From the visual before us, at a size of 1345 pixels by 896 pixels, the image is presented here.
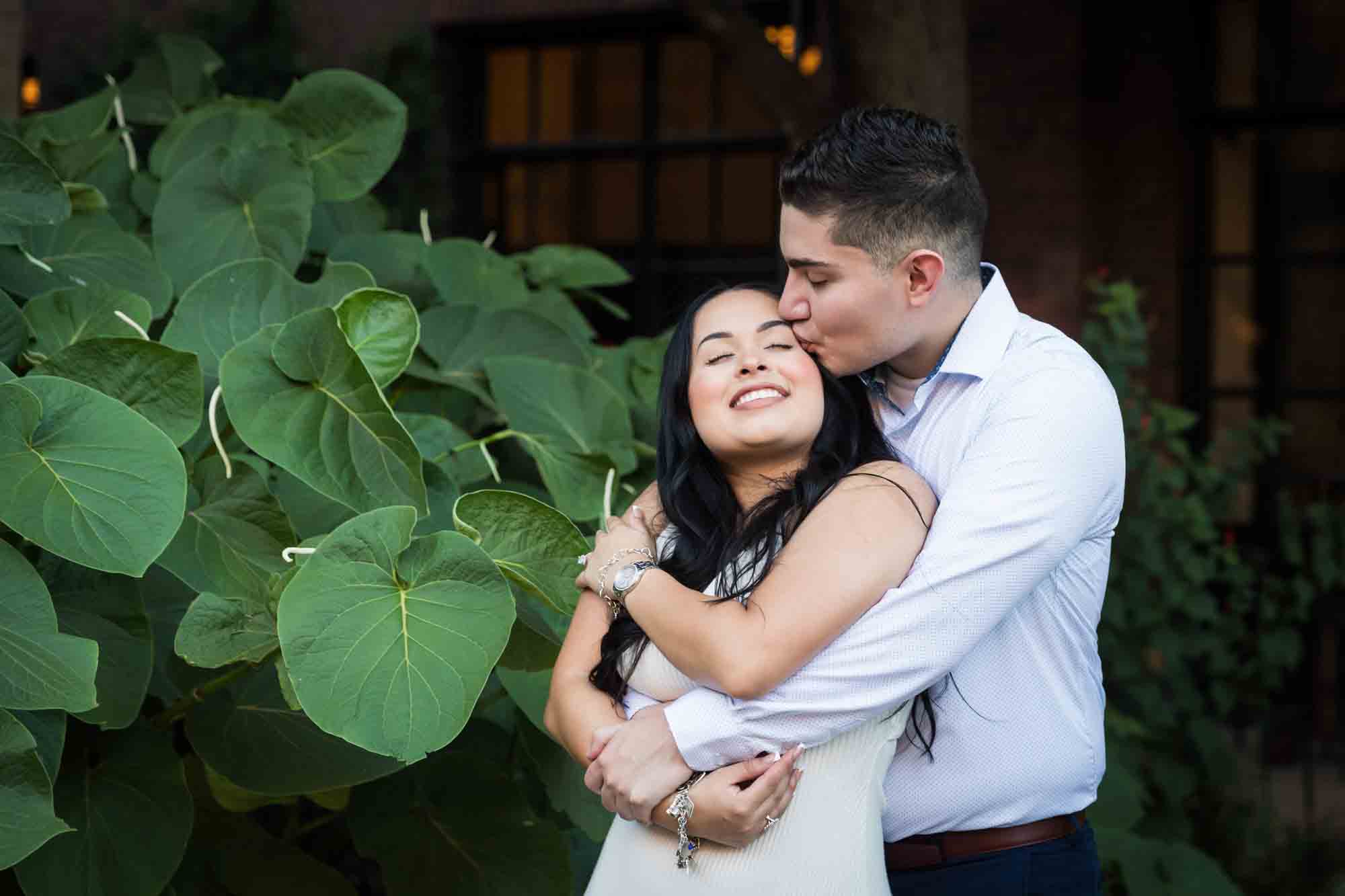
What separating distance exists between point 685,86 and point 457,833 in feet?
15.3

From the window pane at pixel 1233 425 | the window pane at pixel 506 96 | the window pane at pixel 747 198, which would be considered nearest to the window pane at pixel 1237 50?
the window pane at pixel 1233 425

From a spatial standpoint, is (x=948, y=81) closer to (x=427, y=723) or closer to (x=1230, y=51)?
(x=427, y=723)

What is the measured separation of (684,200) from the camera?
20.2ft

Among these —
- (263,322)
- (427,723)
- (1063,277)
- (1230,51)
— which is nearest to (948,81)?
(263,322)

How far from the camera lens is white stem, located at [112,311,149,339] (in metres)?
1.86

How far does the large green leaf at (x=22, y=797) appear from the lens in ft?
4.67

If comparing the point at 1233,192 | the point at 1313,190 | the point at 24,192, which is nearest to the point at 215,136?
the point at 24,192

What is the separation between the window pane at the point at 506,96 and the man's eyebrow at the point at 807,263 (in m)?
4.97

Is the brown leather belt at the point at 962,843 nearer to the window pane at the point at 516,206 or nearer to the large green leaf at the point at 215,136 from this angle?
the large green leaf at the point at 215,136

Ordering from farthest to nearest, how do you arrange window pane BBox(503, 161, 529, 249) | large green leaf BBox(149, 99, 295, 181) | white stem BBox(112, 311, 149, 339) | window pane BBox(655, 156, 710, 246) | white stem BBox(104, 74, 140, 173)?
1. window pane BBox(503, 161, 529, 249)
2. window pane BBox(655, 156, 710, 246)
3. white stem BBox(104, 74, 140, 173)
4. large green leaf BBox(149, 99, 295, 181)
5. white stem BBox(112, 311, 149, 339)

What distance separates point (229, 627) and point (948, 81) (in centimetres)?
197

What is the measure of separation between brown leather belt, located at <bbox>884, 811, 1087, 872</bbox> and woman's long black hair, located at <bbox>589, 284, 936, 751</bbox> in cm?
10

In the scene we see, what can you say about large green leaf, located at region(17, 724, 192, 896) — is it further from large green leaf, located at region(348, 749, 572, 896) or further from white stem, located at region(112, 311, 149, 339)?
white stem, located at region(112, 311, 149, 339)

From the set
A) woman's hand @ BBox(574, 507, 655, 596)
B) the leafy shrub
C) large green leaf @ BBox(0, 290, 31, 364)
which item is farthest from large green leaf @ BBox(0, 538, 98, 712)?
woman's hand @ BBox(574, 507, 655, 596)
